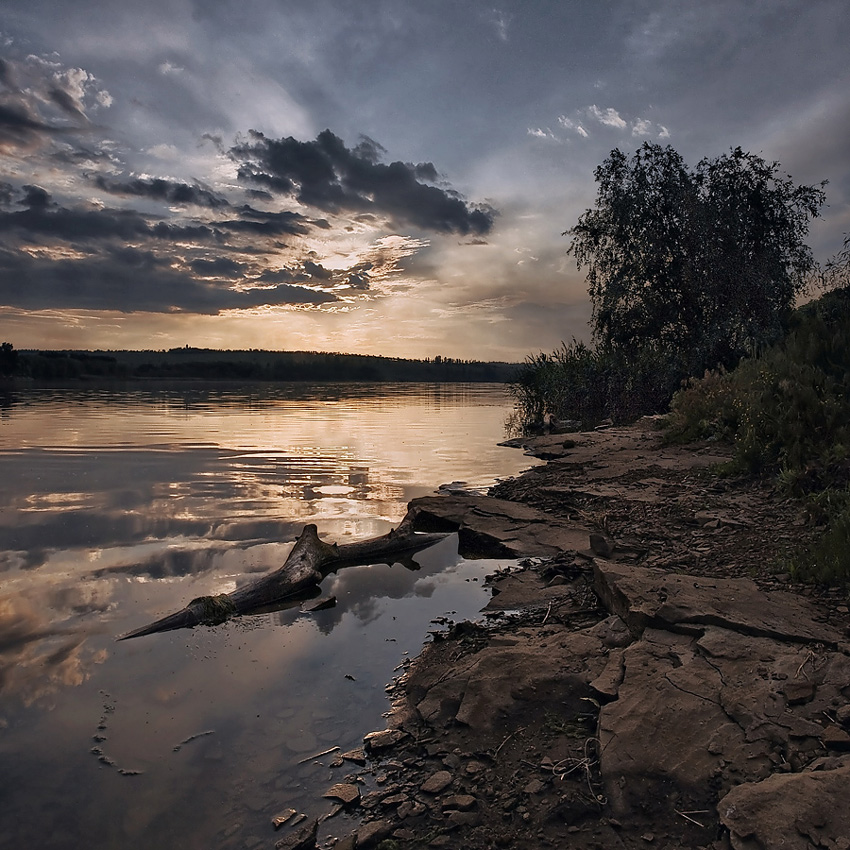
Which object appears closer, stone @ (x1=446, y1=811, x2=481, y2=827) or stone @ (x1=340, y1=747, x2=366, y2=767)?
stone @ (x1=446, y1=811, x2=481, y2=827)

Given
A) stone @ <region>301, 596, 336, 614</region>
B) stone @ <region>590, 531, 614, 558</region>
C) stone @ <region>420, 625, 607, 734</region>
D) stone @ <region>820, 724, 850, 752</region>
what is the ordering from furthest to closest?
1. stone @ <region>590, 531, 614, 558</region>
2. stone @ <region>301, 596, 336, 614</region>
3. stone @ <region>420, 625, 607, 734</region>
4. stone @ <region>820, 724, 850, 752</region>

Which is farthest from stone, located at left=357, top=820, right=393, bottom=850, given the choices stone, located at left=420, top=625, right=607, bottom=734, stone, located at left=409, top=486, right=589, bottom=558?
stone, located at left=409, top=486, right=589, bottom=558

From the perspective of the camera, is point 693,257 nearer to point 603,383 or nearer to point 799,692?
point 603,383

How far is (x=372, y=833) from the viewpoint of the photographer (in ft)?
9.93

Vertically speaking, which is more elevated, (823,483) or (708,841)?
(823,483)

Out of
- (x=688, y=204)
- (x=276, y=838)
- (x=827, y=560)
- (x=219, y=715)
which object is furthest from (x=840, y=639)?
(x=688, y=204)

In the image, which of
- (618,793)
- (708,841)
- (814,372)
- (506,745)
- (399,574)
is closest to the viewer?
(708,841)

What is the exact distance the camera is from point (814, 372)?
356 inches

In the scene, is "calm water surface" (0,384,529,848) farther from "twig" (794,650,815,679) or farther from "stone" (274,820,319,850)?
"twig" (794,650,815,679)

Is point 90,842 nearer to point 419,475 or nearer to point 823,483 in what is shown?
point 823,483

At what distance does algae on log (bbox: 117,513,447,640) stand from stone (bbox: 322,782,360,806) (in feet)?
9.09

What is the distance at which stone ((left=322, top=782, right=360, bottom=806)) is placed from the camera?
3309mm

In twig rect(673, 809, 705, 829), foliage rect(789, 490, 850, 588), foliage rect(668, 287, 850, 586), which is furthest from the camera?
foliage rect(668, 287, 850, 586)

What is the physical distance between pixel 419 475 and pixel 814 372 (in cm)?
811
